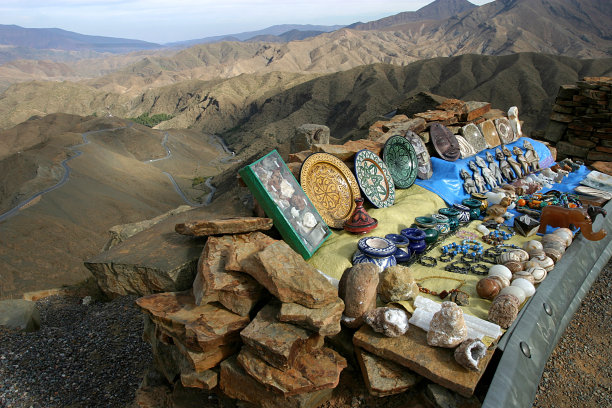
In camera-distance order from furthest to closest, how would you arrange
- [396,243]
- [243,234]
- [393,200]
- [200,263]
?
1. [393,200]
2. [396,243]
3. [243,234]
4. [200,263]

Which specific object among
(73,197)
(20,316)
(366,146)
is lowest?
(73,197)

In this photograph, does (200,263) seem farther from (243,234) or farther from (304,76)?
(304,76)

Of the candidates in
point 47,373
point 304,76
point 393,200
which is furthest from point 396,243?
point 304,76

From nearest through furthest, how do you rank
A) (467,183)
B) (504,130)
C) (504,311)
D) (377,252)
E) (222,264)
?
1. (504,311)
2. (222,264)
3. (377,252)
4. (467,183)
5. (504,130)

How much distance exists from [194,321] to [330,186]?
6.69 feet

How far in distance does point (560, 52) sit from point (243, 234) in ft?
229

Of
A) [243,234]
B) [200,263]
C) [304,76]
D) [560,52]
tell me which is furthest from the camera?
[560,52]

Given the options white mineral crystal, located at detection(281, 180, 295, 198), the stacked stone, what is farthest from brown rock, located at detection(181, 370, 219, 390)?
the stacked stone

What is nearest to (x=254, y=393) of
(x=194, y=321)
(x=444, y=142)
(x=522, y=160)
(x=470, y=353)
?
(x=194, y=321)

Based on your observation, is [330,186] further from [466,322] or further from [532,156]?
[532,156]

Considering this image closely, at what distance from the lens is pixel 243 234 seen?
9.91 feet

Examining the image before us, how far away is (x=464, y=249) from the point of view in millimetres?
3531

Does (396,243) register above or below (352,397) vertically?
above

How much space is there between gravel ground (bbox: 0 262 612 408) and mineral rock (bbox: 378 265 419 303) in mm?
659
